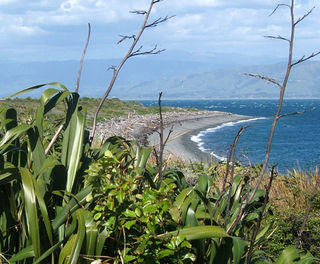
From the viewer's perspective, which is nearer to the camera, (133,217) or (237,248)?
(133,217)

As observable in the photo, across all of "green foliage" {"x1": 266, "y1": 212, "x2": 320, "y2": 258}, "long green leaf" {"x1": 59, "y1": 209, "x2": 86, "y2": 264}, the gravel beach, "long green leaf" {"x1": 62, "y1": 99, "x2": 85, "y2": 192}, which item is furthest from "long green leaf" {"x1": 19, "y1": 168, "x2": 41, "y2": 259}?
"green foliage" {"x1": 266, "y1": 212, "x2": 320, "y2": 258}

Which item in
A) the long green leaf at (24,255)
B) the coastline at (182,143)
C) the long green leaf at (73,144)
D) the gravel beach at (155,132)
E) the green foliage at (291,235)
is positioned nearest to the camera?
the long green leaf at (24,255)

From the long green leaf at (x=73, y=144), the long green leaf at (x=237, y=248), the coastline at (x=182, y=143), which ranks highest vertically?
the long green leaf at (x=73, y=144)

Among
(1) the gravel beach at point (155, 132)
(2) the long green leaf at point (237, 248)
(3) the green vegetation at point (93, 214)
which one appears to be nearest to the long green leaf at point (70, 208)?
(3) the green vegetation at point (93, 214)

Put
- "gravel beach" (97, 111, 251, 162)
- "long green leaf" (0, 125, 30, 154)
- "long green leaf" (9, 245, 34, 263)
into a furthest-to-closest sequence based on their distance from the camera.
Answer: "gravel beach" (97, 111, 251, 162) < "long green leaf" (0, 125, 30, 154) < "long green leaf" (9, 245, 34, 263)

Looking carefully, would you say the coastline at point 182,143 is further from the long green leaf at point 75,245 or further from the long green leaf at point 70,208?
the long green leaf at point 75,245

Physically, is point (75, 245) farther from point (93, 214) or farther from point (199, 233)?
point (199, 233)

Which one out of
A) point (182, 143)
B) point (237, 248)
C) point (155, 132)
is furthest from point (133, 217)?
point (155, 132)

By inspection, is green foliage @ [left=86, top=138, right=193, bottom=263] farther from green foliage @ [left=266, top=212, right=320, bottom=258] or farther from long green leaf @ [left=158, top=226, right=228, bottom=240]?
green foliage @ [left=266, top=212, right=320, bottom=258]

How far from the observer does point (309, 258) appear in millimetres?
2283

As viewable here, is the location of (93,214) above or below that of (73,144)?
below

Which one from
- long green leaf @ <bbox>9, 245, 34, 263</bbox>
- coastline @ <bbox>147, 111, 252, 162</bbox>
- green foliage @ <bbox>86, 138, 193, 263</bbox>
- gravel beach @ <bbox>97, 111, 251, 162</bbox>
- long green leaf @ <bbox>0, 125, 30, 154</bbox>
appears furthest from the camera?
coastline @ <bbox>147, 111, 252, 162</bbox>

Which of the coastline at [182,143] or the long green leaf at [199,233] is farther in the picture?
the coastline at [182,143]

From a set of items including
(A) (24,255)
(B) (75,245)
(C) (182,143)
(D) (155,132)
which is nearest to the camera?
(B) (75,245)
